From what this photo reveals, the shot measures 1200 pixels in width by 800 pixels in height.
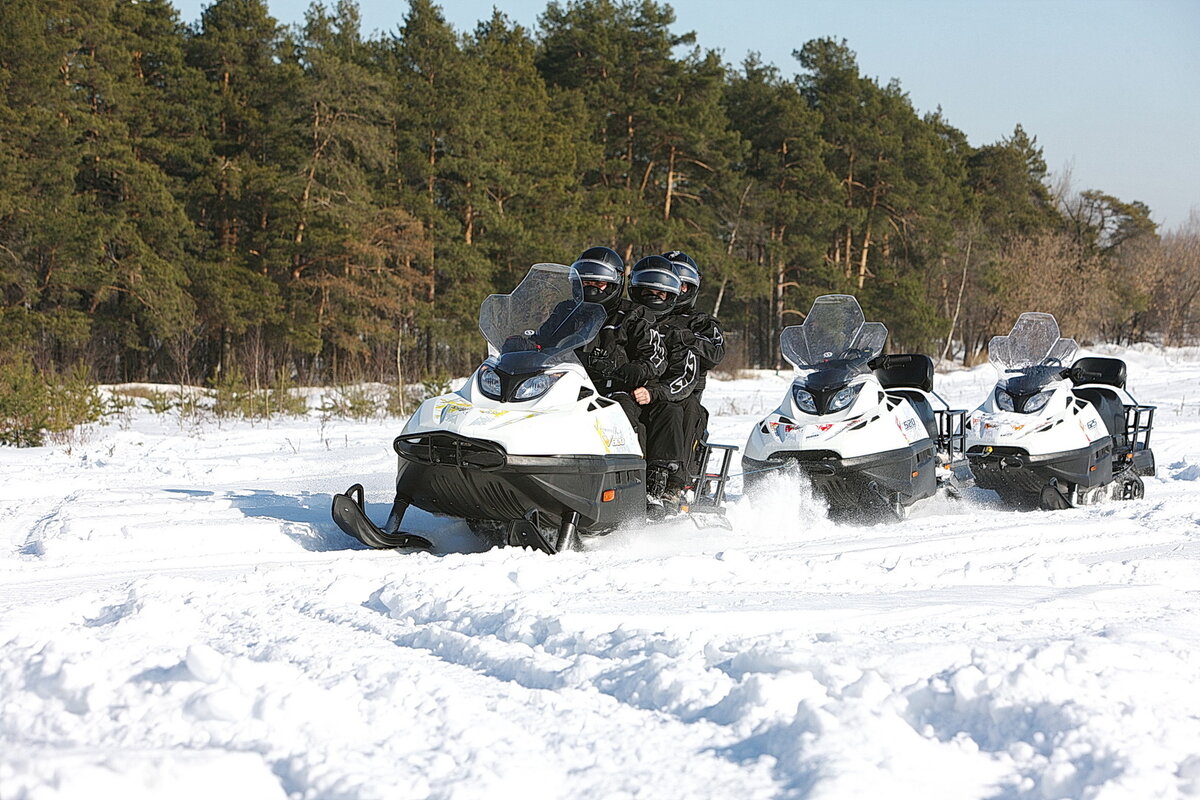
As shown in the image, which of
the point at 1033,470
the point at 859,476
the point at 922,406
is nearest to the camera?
the point at 859,476

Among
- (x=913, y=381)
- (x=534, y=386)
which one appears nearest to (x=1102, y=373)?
(x=913, y=381)

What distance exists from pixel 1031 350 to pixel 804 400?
223 cm

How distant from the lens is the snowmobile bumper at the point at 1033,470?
723cm

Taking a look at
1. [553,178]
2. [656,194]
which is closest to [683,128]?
[656,194]

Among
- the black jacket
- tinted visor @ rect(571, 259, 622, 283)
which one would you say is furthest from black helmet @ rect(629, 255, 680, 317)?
tinted visor @ rect(571, 259, 622, 283)

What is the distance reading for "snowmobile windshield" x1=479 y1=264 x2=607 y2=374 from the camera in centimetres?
550

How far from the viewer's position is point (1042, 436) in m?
7.28

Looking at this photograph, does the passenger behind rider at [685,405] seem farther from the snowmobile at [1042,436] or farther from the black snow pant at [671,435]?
the snowmobile at [1042,436]

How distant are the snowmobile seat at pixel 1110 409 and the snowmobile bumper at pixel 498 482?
187 inches

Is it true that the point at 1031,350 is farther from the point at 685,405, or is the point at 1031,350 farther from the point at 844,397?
the point at 685,405

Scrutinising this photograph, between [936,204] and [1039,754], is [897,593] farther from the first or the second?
[936,204]

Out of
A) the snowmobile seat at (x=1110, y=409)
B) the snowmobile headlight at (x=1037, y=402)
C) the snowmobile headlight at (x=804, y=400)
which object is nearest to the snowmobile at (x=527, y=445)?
the snowmobile headlight at (x=804, y=400)

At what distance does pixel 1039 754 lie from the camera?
98.0 inches

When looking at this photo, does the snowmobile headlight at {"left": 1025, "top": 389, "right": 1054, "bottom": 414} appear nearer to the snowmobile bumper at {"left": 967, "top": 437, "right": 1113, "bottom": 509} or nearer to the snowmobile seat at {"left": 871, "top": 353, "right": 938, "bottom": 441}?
the snowmobile bumper at {"left": 967, "top": 437, "right": 1113, "bottom": 509}
